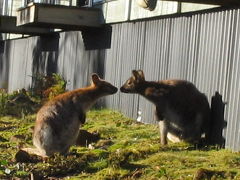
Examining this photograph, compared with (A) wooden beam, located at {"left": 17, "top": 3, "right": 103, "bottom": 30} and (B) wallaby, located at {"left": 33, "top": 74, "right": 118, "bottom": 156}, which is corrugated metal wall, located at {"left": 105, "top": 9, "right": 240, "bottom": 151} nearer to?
(A) wooden beam, located at {"left": 17, "top": 3, "right": 103, "bottom": 30}

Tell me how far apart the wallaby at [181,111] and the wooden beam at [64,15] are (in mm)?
6972

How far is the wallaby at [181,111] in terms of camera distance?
35.2ft

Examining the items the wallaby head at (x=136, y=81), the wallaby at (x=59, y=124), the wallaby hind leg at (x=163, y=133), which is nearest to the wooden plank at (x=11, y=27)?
the wallaby head at (x=136, y=81)

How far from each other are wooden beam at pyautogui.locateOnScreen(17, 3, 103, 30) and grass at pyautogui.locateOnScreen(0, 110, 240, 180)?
6152 mm

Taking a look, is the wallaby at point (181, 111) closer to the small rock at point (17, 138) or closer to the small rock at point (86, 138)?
the small rock at point (86, 138)

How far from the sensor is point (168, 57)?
1339cm

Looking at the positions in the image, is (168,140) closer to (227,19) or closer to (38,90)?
(227,19)

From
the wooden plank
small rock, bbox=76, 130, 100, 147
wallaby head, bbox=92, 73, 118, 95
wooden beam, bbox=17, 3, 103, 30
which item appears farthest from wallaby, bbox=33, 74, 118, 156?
the wooden plank

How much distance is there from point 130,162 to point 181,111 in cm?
188

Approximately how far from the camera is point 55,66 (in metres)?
21.2

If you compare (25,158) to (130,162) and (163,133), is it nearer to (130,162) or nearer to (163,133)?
(130,162)

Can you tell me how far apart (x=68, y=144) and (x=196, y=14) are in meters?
4.12

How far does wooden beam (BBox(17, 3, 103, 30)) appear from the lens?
57.0 ft

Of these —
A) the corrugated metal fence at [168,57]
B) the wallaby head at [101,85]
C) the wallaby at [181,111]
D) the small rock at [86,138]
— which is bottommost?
the small rock at [86,138]
